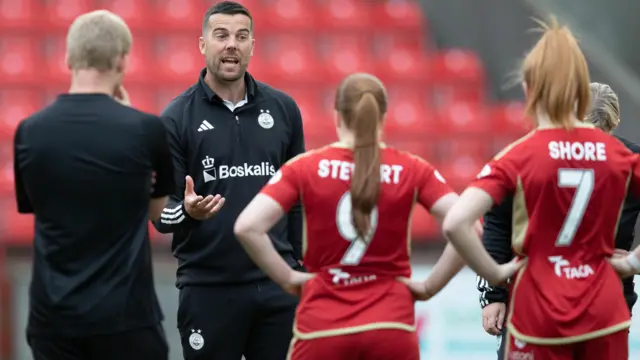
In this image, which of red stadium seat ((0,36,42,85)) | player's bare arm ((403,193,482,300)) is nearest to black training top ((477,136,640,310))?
player's bare arm ((403,193,482,300))

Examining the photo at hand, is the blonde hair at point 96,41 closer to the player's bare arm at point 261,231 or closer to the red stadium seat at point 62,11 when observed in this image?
the player's bare arm at point 261,231

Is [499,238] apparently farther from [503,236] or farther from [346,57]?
[346,57]

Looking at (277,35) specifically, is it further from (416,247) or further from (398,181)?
(398,181)

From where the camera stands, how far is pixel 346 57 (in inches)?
448

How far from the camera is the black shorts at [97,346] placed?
4000mm

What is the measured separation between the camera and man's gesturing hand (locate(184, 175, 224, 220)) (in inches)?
182

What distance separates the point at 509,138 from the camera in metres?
10.5

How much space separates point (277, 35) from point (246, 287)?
6.77m

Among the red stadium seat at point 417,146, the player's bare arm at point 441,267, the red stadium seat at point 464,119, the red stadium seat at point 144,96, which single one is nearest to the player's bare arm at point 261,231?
the player's bare arm at point 441,267

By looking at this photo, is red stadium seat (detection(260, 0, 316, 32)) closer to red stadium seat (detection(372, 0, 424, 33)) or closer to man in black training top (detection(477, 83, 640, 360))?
red stadium seat (detection(372, 0, 424, 33))

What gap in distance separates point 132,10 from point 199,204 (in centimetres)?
738

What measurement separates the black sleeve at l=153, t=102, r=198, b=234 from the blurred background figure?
4.29 metres

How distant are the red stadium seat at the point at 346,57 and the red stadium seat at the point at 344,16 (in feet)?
0.42

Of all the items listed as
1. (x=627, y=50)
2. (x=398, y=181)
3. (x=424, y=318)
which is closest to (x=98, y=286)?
(x=398, y=181)
